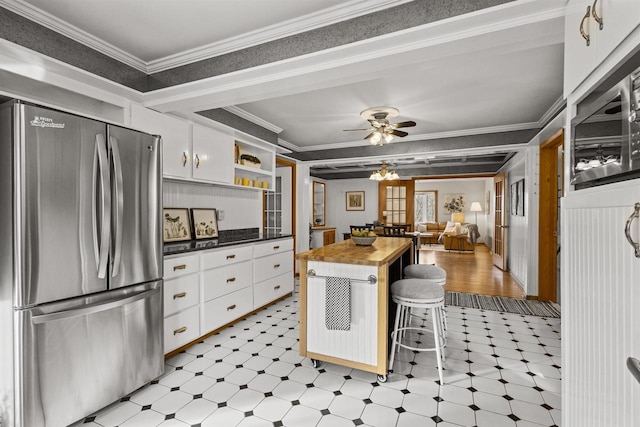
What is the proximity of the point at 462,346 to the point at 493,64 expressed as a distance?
251cm

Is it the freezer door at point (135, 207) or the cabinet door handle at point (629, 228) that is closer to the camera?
the cabinet door handle at point (629, 228)

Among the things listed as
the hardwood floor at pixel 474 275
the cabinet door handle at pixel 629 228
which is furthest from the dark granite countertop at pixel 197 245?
the hardwood floor at pixel 474 275

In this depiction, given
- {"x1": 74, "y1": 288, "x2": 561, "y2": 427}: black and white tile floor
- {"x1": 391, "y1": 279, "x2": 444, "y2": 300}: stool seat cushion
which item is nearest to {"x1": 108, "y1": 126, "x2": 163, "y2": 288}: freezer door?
{"x1": 74, "y1": 288, "x2": 561, "y2": 427}: black and white tile floor

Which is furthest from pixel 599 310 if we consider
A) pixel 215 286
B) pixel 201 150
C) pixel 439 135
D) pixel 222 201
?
pixel 439 135

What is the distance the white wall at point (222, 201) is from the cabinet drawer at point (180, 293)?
75cm

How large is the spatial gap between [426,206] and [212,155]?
10.6m

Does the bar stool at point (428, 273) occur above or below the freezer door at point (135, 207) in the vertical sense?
below

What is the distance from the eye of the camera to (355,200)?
9.84 m

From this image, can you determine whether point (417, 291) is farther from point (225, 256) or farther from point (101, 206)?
point (101, 206)

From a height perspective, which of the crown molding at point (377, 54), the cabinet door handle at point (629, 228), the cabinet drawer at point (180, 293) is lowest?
the cabinet drawer at point (180, 293)

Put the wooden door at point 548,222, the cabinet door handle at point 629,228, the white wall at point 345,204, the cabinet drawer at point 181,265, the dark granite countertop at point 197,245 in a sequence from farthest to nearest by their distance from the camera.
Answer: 1. the white wall at point 345,204
2. the wooden door at point 548,222
3. the dark granite countertop at point 197,245
4. the cabinet drawer at point 181,265
5. the cabinet door handle at point 629,228

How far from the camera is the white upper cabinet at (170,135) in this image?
2.60 metres

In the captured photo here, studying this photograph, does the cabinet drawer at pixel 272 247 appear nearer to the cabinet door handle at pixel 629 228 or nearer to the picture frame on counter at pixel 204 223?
the picture frame on counter at pixel 204 223

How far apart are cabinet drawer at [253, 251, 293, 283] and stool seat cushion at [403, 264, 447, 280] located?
A: 1.70m
